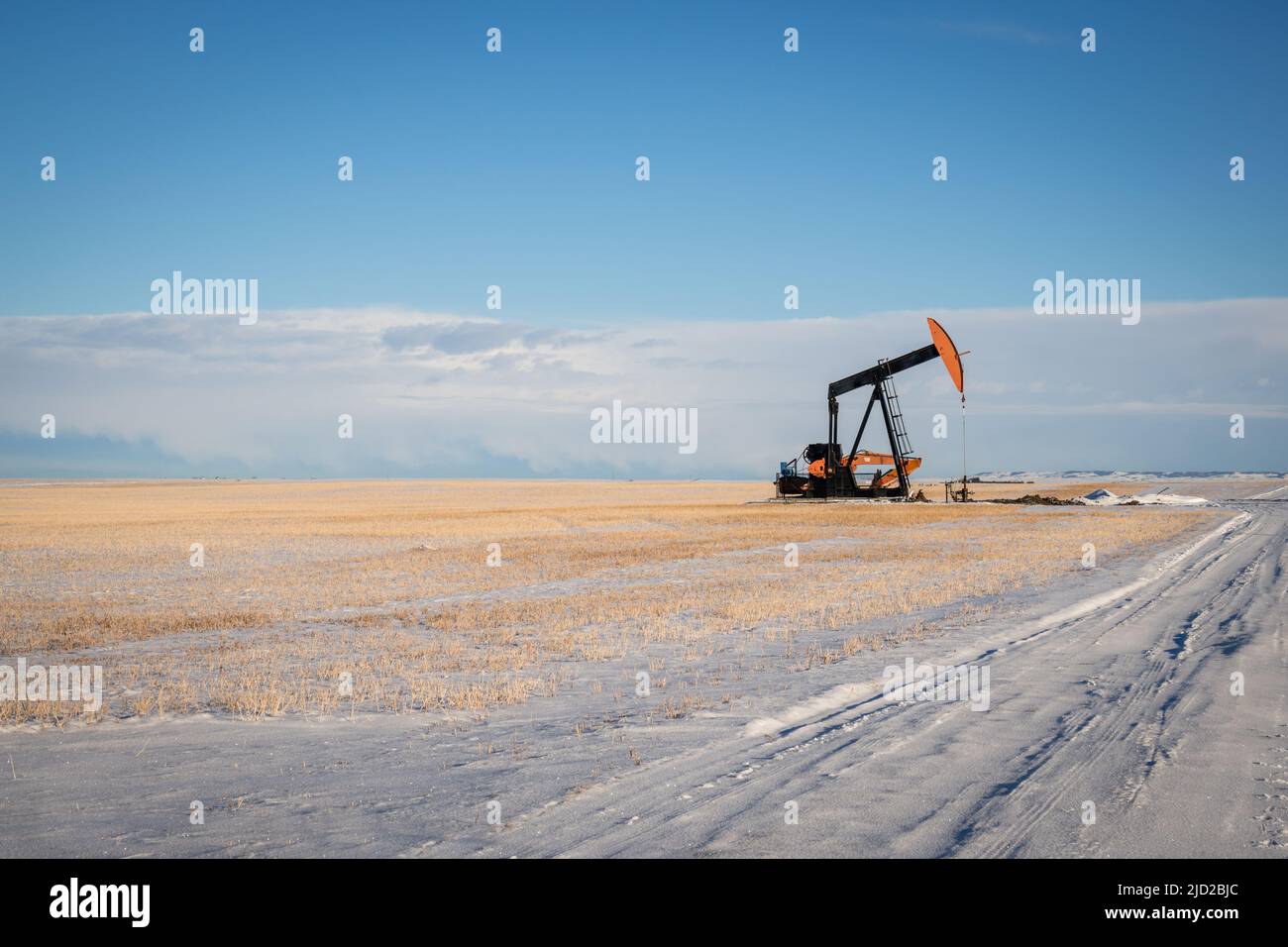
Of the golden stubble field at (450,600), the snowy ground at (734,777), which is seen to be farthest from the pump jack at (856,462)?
the snowy ground at (734,777)

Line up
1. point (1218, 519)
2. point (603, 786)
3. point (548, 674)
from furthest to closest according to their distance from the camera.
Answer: point (1218, 519)
point (548, 674)
point (603, 786)

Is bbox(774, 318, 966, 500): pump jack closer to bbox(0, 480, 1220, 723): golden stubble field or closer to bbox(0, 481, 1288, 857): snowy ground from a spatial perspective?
bbox(0, 480, 1220, 723): golden stubble field

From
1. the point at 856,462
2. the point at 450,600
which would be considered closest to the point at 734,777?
the point at 450,600

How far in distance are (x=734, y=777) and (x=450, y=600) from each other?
1268cm

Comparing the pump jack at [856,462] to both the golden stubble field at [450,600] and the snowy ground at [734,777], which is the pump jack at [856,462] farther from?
the snowy ground at [734,777]

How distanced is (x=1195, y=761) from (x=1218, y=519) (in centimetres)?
Result: 4239

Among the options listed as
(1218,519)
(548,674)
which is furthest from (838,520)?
(548,674)

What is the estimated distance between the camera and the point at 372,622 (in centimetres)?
1541

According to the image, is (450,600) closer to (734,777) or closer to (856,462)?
(734,777)

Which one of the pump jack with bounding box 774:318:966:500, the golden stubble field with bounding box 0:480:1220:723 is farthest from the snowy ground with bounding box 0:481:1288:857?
the pump jack with bounding box 774:318:966:500

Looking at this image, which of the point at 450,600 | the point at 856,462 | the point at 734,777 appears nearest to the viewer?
the point at 734,777

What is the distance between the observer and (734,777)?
6516 mm

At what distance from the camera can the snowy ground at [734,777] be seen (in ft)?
17.5
